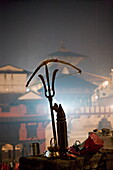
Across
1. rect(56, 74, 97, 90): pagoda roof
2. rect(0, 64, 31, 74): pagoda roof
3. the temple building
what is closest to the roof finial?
the temple building

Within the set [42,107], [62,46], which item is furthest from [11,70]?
[62,46]

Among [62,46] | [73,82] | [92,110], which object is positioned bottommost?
[92,110]

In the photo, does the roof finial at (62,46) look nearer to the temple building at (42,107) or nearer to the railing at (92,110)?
the temple building at (42,107)

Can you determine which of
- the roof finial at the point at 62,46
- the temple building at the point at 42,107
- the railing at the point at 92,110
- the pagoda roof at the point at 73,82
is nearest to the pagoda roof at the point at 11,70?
the temple building at the point at 42,107

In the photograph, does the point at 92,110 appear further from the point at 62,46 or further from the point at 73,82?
the point at 62,46

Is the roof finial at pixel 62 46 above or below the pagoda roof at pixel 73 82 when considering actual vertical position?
above

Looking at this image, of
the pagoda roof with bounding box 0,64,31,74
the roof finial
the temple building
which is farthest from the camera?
the roof finial

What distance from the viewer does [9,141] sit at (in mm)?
4508

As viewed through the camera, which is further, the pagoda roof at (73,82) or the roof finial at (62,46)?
the roof finial at (62,46)

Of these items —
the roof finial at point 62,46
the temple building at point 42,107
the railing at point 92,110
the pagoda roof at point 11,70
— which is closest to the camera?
the temple building at point 42,107

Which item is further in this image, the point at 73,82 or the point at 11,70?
the point at 73,82

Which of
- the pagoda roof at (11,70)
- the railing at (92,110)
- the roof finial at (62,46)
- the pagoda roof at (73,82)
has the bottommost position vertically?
the railing at (92,110)

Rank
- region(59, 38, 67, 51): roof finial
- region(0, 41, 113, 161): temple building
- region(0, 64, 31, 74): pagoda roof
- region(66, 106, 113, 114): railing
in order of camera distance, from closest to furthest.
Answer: region(0, 41, 113, 161): temple building < region(0, 64, 31, 74): pagoda roof < region(66, 106, 113, 114): railing < region(59, 38, 67, 51): roof finial

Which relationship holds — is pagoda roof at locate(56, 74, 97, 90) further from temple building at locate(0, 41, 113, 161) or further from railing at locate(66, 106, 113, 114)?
railing at locate(66, 106, 113, 114)
